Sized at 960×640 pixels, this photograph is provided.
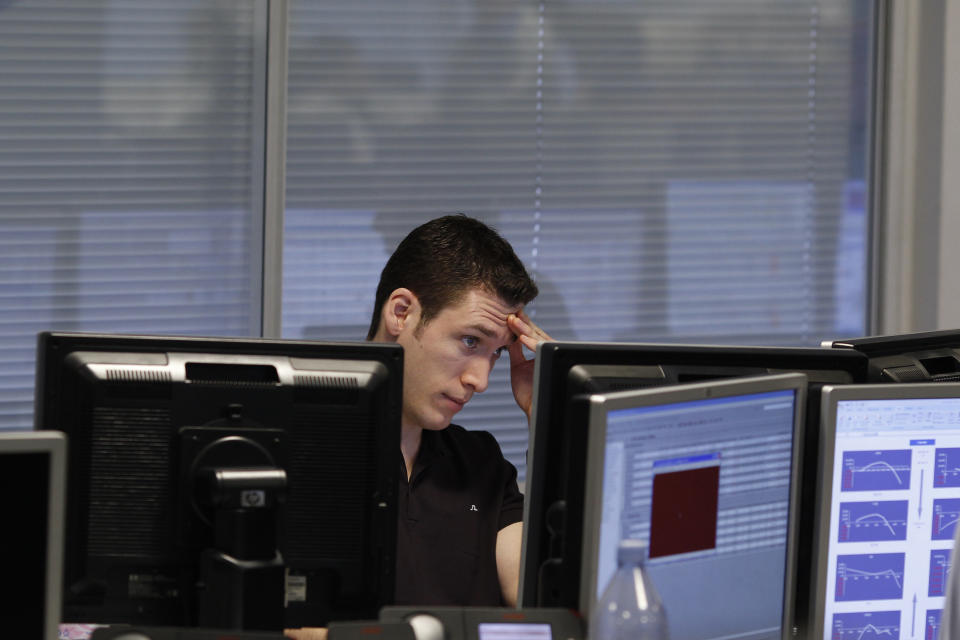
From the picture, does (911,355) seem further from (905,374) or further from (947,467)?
(947,467)

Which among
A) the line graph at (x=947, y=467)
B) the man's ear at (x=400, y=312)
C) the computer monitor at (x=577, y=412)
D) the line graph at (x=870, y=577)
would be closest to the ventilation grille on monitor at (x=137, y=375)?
the computer monitor at (x=577, y=412)

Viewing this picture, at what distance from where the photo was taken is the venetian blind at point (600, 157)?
10.9 ft

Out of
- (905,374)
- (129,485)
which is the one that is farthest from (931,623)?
(129,485)

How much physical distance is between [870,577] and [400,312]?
3.08ft

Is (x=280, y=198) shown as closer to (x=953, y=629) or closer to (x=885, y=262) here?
(x=885, y=262)

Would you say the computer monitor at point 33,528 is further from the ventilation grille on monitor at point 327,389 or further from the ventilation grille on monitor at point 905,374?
the ventilation grille on monitor at point 905,374

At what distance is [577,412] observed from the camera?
56.7 inches

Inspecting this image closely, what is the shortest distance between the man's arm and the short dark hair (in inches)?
15.9

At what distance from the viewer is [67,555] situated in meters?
1.54

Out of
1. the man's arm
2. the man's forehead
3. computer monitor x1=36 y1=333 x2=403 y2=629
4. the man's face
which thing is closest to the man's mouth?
the man's face

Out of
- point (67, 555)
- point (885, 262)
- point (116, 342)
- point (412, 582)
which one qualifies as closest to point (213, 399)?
point (116, 342)

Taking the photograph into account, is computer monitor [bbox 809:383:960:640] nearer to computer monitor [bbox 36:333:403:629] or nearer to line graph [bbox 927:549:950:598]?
line graph [bbox 927:549:950:598]

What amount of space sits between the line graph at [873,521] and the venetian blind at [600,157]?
185 centimetres

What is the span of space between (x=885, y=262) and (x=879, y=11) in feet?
2.55
